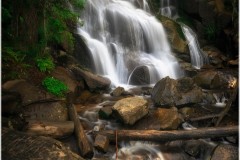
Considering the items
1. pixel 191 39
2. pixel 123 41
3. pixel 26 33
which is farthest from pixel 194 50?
pixel 26 33

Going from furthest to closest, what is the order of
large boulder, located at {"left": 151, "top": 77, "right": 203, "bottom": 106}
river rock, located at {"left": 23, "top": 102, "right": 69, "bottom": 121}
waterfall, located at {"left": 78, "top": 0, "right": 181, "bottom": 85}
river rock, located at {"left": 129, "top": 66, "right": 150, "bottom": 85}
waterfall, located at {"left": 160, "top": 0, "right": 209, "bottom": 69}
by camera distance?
1. waterfall, located at {"left": 160, "top": 0, "right": 209, "bottom": 69}
2. waterfall, located at {"left": 78, "top": 0, "right": 181, "bottom": 85}
3. river rock, located at {"left": 129, "top": 66, "right": 150, "bottom": 85}
4. large boulder, located at {"left": 151, "top": 77, "right": 203, "bottom": 106}
5. river rock, located at {"left": 23, "top": 102, "right": 69, "bottom": 121}

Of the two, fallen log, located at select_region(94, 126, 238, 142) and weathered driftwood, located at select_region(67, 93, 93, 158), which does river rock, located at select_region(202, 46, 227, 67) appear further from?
weathered driftwood, located at select_region(67, 93, 93, 158)

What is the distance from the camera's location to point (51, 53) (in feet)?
27.9

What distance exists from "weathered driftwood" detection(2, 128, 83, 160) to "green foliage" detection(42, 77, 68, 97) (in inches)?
89.0

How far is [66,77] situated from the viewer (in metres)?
8.03

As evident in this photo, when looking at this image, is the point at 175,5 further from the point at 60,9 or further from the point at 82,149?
the point at 82,149

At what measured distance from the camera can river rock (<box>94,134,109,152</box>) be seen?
5.67 meters

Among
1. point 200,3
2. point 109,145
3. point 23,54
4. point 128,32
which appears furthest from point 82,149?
A: point 200,3

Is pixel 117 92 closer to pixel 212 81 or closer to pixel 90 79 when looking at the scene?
pixel 90 79

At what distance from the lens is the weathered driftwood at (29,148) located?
4.29m

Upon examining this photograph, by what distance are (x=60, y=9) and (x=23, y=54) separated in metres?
1.55

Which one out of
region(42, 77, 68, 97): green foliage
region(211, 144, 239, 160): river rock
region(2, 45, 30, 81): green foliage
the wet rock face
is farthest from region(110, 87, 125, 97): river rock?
the wet rock face

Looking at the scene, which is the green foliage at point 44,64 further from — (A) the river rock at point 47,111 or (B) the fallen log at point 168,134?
(B) the fallen log at point 168,134

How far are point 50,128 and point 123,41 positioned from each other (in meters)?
6.95
